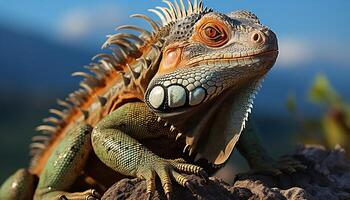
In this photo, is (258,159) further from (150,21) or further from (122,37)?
(122,37)

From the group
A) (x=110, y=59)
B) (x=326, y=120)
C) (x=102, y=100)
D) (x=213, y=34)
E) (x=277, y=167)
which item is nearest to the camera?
(x=213, y=34)

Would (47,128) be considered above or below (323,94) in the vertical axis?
below

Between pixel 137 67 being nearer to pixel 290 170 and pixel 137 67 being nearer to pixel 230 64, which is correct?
pixel 230 64

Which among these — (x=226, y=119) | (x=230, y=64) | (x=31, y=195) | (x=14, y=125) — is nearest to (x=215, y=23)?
(x=230, y=64)

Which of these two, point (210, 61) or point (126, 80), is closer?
point (210, 61)

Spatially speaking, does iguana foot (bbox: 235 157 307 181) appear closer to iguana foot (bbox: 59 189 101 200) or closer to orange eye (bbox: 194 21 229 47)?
orange eye (bbox: 194 21 229 47)

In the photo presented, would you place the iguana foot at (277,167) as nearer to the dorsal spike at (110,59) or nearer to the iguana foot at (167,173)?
the iguana foot at (167,173)

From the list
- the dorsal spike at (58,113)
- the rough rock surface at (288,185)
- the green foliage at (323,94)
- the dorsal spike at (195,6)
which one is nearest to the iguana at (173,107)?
the dorsal spike at (195,6)

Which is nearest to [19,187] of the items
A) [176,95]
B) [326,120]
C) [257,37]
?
[176,95]
